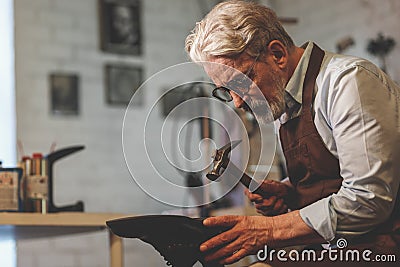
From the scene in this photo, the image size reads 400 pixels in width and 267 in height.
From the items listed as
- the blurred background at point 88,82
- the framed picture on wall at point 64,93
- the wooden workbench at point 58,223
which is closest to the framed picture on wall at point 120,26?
the blurred background at point 88,82

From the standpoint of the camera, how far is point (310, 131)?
5.21 ft

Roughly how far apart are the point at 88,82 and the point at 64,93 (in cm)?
15

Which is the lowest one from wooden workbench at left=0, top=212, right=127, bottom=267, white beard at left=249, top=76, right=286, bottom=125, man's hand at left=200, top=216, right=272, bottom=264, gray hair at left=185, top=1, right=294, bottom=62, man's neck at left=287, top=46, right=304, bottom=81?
wooden workbench at left=0, top=212, right=127, bottom=267

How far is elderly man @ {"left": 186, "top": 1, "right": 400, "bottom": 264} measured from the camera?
140 cm

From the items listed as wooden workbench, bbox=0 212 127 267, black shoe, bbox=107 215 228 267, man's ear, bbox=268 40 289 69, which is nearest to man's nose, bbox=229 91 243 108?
man's ear, bbox=268 40 289 69

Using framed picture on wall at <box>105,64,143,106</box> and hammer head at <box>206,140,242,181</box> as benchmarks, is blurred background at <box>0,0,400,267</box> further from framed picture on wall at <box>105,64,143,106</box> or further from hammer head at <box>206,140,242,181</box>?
hammer head at <box>206,140,242,181</box>

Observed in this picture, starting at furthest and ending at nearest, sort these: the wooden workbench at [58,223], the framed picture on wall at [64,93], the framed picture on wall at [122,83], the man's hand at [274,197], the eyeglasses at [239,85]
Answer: the framed picture on wall at [122,83]
the framed picture on wall at [64,93]
the wooden workbench at [58,223]
the man's hand at [274,197]
the eyeglasses at [239,85]

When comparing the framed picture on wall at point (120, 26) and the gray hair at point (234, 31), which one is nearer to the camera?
the gray hair at point (234, 31)

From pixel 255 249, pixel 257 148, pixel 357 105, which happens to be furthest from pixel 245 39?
pixel 257 148

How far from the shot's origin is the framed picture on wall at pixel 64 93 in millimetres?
3959

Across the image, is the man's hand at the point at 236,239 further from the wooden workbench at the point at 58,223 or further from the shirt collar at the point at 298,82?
the wooden workbench at the point at 58,223

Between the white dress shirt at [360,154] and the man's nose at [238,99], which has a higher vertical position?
the man's nose at [238,99]

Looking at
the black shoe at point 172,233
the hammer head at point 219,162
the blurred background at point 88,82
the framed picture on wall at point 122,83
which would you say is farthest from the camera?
the framed picture on wall at point 122,83

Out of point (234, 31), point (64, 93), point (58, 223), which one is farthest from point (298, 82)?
point (64, 93)
